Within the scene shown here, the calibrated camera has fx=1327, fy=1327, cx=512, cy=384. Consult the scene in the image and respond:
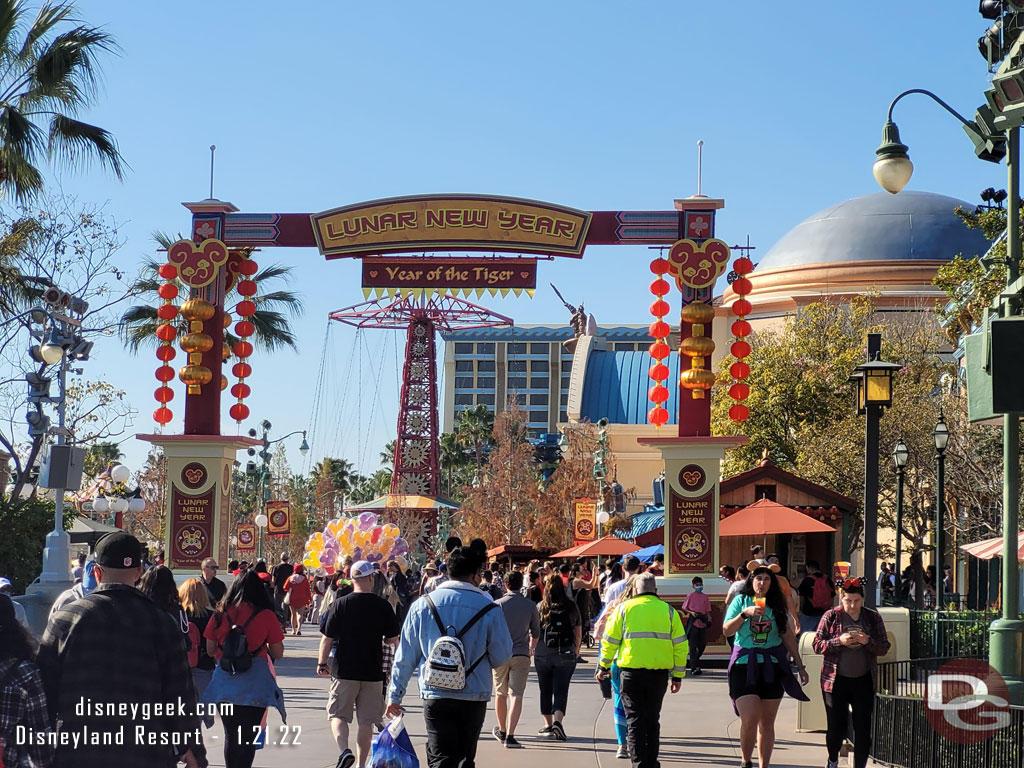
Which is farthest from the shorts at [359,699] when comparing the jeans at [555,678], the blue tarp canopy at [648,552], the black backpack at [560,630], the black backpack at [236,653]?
the blue tarp canopy at [648,552]

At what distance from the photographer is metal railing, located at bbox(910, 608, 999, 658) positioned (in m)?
16.0

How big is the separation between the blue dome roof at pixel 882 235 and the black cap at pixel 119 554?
5741cm

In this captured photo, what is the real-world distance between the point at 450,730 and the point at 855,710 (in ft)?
14.0

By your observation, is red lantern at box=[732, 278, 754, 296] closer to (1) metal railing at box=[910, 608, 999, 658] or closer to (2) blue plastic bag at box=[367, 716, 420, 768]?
(1) metal railing at box=[910, 608, 999, 658]

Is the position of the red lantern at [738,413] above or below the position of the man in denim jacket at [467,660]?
above

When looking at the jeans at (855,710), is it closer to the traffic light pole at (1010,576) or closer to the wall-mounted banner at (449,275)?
the traffic light pole at (1010,576)

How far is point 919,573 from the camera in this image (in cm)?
3584

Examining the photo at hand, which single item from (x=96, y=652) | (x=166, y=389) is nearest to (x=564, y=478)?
(x=166, y=389)

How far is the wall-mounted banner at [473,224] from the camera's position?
22.5m

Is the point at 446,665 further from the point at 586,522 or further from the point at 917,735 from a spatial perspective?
the point at 586,522

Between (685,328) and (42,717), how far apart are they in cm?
1734

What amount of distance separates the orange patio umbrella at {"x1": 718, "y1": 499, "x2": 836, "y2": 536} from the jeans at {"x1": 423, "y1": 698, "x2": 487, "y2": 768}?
16.4 m

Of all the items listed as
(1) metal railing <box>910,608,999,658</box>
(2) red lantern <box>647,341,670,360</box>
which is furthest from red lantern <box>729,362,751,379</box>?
(1) metal railing <box>910,608,999,658</box>

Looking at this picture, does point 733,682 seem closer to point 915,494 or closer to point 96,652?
point 96,652
